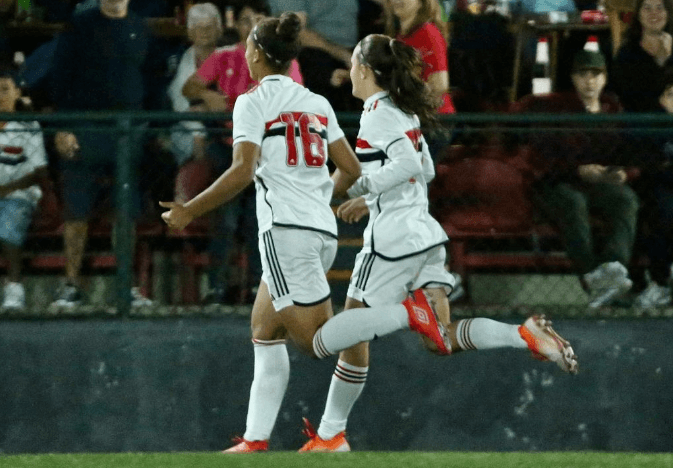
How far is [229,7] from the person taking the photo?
8711mm

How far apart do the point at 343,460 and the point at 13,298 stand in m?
2.34

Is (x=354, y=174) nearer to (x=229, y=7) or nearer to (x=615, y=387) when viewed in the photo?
(x=615, y=387)

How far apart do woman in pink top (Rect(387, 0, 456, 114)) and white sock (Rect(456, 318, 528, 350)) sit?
1.57 meters

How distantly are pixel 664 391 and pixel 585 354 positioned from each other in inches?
17.4

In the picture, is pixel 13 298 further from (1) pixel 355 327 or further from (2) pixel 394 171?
(2) pixel 394 171

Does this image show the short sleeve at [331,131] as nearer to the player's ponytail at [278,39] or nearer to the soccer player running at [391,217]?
the soccer player running at [391,217]

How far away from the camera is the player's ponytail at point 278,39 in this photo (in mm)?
5844

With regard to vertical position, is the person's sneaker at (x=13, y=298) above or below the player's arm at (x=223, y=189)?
below

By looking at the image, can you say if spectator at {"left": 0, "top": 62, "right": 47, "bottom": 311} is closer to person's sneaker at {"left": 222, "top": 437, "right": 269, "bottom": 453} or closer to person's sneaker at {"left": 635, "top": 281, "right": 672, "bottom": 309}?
person's sneaker at {"left": 222, "top": 437, "right": 269, "bottom": 453}

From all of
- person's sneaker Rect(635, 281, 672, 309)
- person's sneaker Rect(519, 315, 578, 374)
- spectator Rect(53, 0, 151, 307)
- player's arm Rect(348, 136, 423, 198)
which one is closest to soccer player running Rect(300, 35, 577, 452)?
player's arm Rect(348, 136, 423, 198)

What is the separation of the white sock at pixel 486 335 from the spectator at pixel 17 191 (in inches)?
96.3

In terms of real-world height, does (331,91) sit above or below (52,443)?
above

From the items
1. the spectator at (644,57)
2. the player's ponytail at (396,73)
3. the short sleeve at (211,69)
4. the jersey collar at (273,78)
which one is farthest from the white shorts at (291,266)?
the spectator at (644,57)

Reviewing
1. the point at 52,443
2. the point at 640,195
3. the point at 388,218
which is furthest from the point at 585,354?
the point at 52,443
